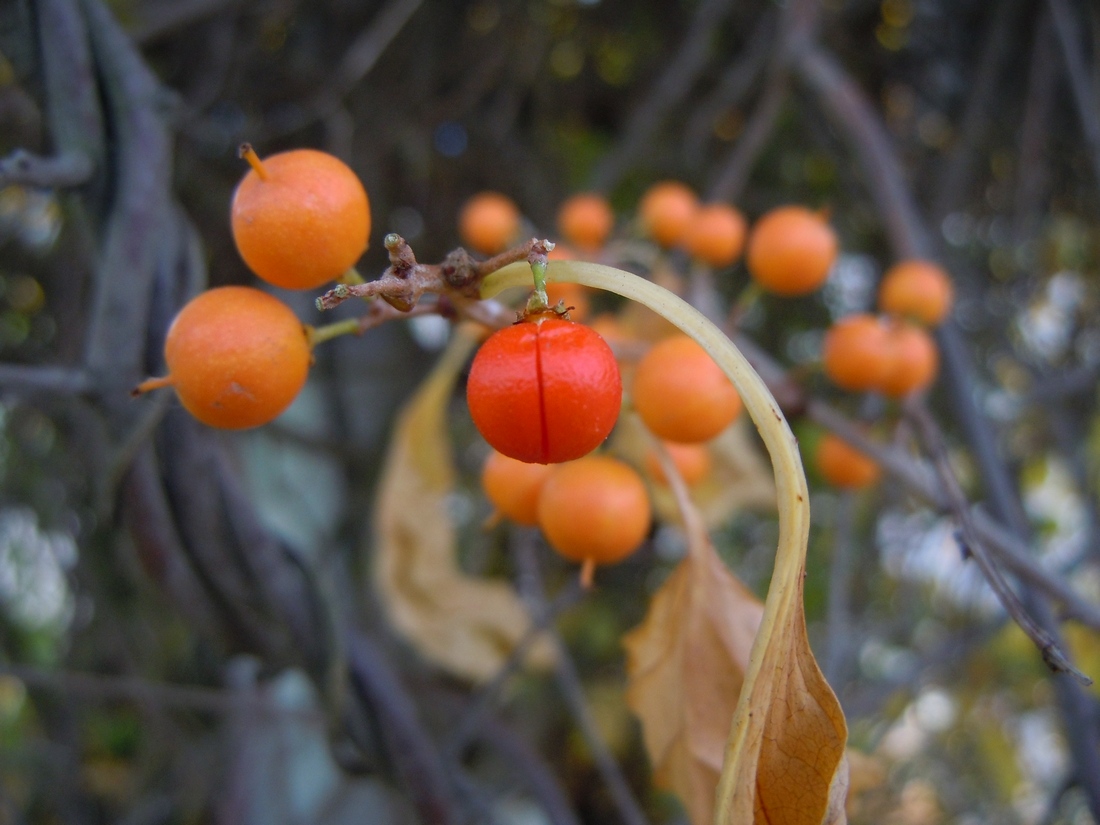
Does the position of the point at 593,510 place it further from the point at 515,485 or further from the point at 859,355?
the point at 859,355

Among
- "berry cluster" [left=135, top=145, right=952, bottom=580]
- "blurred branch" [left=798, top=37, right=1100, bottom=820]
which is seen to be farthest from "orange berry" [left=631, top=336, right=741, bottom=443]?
"blurred branch" [left=798, top=37, right=1100, bottom=820]

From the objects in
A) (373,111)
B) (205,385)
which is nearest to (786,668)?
(205,385)

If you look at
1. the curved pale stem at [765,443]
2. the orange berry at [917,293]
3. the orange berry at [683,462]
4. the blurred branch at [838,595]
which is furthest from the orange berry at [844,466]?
the curved pale stem at [765,443]

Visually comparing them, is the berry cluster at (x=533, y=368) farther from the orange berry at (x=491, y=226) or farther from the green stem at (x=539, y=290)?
the orange berry at (x=491, y=226)

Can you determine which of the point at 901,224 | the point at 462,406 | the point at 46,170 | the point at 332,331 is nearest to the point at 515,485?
the point at 332,331

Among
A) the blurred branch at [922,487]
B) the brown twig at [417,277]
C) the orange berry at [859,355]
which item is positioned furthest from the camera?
the orange berry at [859,355]

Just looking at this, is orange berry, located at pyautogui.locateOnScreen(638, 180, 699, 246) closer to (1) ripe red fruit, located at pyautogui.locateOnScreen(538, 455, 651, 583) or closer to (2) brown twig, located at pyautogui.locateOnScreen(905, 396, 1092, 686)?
(2) brown twig, located at pyautogui.locateOnScreen(905, 396, 1092, 686)
